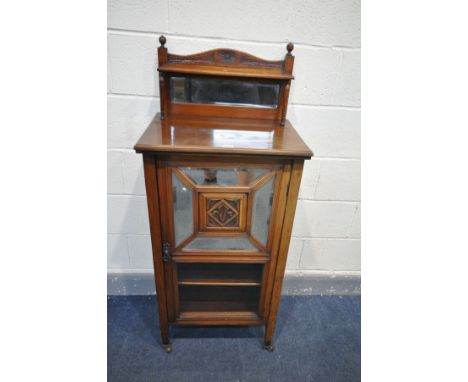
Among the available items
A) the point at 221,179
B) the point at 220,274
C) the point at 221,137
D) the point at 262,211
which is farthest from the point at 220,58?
the point at 220,274

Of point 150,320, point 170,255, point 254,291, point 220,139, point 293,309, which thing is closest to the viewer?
point 220,139

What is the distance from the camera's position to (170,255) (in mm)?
918

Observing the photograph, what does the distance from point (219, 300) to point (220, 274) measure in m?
0.15

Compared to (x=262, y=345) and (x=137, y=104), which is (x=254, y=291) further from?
(x=137, y=104)

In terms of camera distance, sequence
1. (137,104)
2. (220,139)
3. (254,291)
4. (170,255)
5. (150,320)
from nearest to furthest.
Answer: (220,139)
(170,255)
(137,104)
(254,291)
(150,320)

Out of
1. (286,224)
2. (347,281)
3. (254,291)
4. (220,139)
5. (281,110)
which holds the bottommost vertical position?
(347,281)

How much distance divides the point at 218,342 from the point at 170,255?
0.57 meters

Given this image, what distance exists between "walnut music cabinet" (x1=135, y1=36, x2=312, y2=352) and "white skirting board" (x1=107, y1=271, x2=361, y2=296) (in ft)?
1.21

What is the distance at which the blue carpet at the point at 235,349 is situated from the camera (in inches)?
43.0

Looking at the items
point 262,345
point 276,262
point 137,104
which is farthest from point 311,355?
point 137,104

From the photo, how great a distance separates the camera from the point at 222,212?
86cm

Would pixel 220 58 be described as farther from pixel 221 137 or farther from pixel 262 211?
pixel 262 211

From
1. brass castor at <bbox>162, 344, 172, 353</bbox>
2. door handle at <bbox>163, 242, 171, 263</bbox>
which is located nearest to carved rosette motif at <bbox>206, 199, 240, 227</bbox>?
door handle at <bbox>163, 242, 171, 263</bbox>

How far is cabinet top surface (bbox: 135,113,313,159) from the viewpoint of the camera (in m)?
0.73
